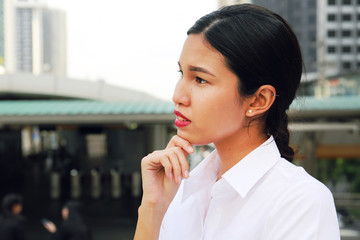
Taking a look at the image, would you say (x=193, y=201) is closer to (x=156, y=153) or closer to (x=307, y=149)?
(x=156, y=153)

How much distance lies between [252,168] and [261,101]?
181 mm

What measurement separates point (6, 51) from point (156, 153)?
145690 millimetres

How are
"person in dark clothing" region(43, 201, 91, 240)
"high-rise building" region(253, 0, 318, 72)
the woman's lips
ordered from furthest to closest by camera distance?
"high-rise building" region(253, 0, 318, 72) → "person in dark clothing" region(43, 201, 91, 240) → the woman's lips

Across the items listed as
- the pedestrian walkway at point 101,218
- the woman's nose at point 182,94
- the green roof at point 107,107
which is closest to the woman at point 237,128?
the woman's nose at point 182,94

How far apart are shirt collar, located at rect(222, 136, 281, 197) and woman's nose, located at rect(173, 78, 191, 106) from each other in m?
0.21

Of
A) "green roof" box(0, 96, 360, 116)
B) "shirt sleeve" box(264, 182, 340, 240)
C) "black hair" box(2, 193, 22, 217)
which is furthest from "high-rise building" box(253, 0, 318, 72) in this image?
"shirt sleeve" box(264, 182, 340, 240)

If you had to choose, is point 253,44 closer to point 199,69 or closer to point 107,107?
point 199,69

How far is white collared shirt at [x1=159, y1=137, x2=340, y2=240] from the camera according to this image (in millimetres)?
912

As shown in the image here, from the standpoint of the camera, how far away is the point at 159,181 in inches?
48.4

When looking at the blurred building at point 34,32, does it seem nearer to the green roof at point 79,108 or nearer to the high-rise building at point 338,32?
the high-rise building at point 338,32

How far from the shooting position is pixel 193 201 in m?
1.26

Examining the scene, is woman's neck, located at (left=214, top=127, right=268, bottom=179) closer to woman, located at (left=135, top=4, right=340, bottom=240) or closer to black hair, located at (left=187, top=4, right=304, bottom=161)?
woman, located at (left=135, top=4, right=340, bottom=240)

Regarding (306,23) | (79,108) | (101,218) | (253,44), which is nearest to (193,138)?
(253,44)

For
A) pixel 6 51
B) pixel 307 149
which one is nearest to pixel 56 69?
pixel 6 51
